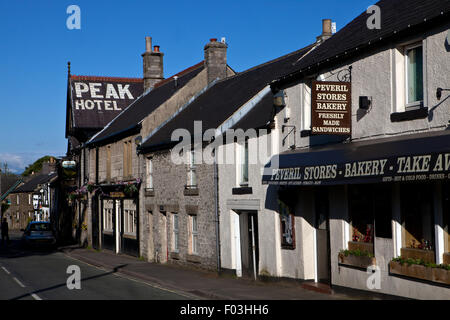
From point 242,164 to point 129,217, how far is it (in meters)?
12.8

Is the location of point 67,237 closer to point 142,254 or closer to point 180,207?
point 142,254

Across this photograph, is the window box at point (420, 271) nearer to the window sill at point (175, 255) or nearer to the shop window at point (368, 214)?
the shop window at point (368, 214)

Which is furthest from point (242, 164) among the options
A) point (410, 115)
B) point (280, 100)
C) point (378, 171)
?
point (378, 171)

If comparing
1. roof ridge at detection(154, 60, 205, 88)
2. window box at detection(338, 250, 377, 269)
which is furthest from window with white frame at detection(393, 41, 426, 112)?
roof ridge at detection(154, 60, 205, 88)

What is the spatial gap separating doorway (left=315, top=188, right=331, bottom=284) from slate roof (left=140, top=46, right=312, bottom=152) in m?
3.80

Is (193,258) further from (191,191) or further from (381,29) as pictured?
(381,29)

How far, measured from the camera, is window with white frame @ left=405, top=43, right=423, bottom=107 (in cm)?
1238

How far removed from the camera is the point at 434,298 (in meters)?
11.6

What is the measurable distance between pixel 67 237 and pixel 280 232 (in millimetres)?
32110

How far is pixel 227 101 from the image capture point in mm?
24812

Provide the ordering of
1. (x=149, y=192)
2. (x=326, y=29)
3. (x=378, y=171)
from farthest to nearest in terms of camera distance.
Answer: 1. (x=149, y=192)
2. (x=326, y=29)
3. (x=378, y=171)

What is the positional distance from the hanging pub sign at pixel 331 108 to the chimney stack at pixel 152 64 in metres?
26.4

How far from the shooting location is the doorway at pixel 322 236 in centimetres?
1589
